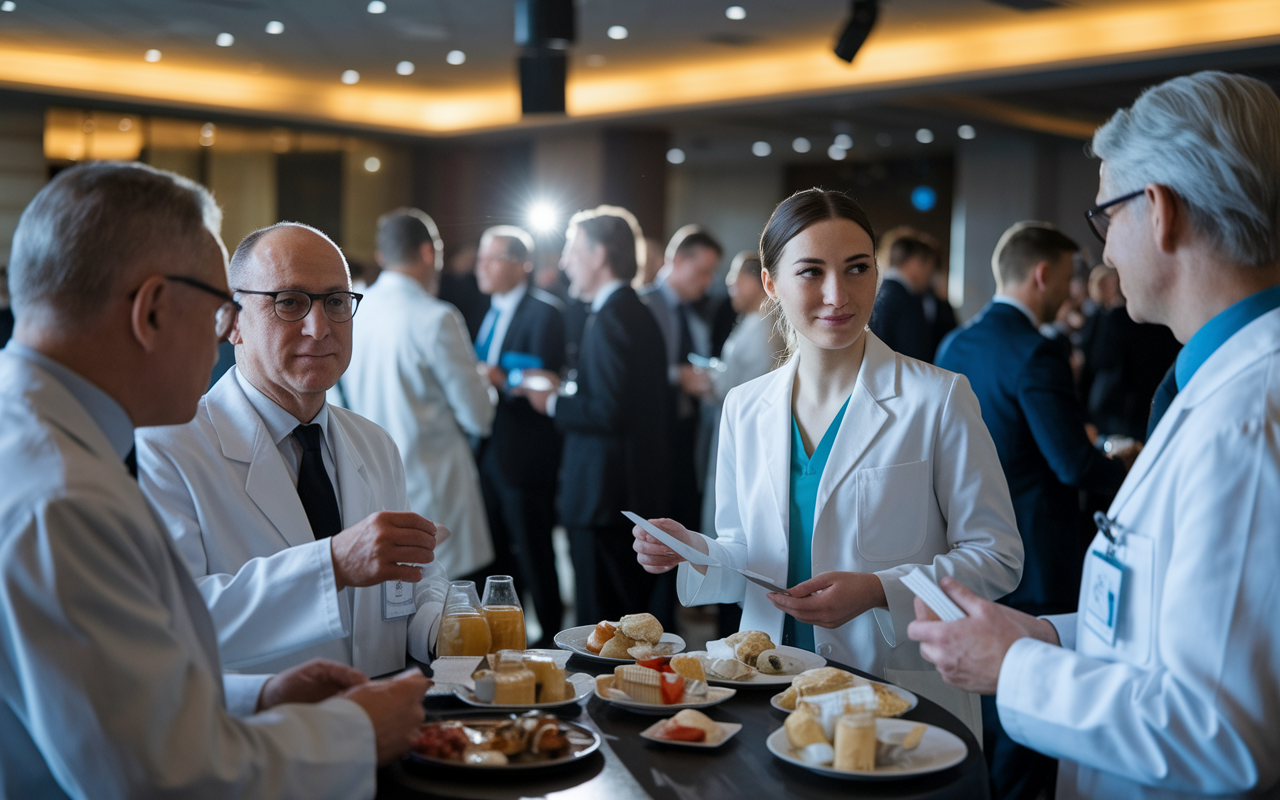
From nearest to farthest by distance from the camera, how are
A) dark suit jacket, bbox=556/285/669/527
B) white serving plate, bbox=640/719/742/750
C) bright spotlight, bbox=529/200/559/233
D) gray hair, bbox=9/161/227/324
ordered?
1. gray hair, bbox=9/161/227/324
2. white serving plate, bbox=640/719/742/750
3. dark suit jacket, bbox=556/285/669/527
4. bright spotlight, bbox=529/200/559/233

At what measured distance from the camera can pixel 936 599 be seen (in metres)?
1.37

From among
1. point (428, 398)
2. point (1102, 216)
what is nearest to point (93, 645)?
point (1102, 216)

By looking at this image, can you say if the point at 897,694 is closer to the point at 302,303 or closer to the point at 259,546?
the point at 259,546

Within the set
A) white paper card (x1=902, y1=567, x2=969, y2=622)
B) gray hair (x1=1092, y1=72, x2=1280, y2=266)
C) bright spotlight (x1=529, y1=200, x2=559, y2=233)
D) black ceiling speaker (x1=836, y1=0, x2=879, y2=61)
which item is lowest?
white paper card (x1=902, y1=567, x2=969, y2=622)

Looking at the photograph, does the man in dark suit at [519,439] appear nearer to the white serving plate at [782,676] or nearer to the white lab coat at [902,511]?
the white lab coat at [902,511]

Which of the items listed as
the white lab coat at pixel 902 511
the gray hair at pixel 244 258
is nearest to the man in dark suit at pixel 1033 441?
the white lab coat at pixel 902 511

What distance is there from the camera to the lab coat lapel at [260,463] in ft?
5.79

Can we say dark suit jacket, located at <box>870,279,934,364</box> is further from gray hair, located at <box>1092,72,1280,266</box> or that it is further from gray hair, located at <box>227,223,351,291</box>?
gray hair, located at <box>1092,72,1280,266</box>

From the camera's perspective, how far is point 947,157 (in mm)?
13922

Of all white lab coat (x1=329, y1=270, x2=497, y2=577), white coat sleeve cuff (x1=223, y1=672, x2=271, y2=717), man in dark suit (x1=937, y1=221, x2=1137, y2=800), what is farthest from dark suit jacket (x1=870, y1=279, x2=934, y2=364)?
white coat sleeve cuff (x1=223, y1=672, x2=271, y2=717)

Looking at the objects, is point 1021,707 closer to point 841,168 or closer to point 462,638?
point 462,638

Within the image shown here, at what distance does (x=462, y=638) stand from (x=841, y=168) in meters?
13.8

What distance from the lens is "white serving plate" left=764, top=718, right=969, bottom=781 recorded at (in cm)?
121

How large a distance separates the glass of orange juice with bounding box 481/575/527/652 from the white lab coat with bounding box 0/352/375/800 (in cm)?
53
